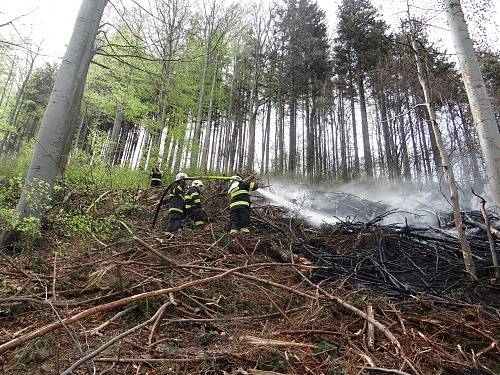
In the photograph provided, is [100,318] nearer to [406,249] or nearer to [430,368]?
[430,368]

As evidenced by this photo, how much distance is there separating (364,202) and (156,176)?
8073 millimetres

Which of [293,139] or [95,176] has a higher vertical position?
[293,139]

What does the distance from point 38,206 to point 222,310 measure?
3.94 meters

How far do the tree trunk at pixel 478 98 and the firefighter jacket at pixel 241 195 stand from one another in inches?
177

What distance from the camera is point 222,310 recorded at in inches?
142

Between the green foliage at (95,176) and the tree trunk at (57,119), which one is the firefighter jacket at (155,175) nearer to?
the green foliage at (95,176)

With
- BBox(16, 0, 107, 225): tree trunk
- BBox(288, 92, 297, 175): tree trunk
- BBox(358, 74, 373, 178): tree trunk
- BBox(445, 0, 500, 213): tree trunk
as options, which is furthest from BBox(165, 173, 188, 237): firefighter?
BBox(358, 74, 373, 178): tree trunk

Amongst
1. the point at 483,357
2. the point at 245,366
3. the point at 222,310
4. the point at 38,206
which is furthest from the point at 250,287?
the point at 38,206

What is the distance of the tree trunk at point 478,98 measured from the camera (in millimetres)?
4066

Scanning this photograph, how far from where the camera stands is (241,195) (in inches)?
296

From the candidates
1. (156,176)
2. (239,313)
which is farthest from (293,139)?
(239,313)

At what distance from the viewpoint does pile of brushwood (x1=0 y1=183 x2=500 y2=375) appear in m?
2.46

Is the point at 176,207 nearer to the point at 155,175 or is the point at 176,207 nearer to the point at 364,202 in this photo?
the point at 155,175

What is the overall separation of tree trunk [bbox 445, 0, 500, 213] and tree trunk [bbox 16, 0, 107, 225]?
238 inches
